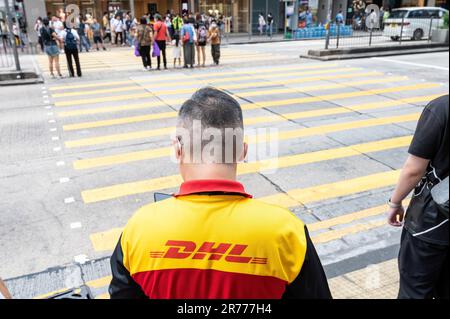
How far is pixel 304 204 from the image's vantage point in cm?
516

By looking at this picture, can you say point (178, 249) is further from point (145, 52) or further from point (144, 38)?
point (145, 52)

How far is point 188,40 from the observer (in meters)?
14.8

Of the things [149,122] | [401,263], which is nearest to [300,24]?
[149,122]

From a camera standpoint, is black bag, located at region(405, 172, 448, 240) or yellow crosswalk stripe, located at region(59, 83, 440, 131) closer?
Result: black bag, located at region(405, 172, 448, 240)

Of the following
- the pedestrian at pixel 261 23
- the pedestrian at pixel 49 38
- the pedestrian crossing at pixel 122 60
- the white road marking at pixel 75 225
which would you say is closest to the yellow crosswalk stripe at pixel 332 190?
the white road marking at pixel 75 225

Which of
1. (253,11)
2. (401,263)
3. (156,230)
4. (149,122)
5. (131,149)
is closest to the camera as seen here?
(156,230)

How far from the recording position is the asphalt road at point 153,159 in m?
4.25

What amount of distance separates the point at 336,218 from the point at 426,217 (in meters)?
2.57

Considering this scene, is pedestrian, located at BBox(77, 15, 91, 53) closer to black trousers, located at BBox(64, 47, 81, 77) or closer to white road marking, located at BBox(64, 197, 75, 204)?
black trousers, located at BBox(64, 47, 81, 77)

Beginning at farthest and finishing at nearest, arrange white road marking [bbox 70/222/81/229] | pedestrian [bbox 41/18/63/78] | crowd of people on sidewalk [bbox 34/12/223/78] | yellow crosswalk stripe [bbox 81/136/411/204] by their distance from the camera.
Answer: crowd of people on sidewalk [bbox 34/12/223/78], pedestrian [bbox 41/18/63/78], yellow crosswalk stripe [bbox 81/136/411/204], white road marking [bbox 70/222/81/229]

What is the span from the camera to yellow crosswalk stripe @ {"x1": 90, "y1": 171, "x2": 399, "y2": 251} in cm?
440

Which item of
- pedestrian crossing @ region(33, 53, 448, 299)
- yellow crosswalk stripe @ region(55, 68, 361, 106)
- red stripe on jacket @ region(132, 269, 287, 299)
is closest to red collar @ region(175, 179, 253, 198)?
red stripe on jacket @ region(132, 269, 287, 299)

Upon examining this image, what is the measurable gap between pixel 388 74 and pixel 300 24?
802 inches
